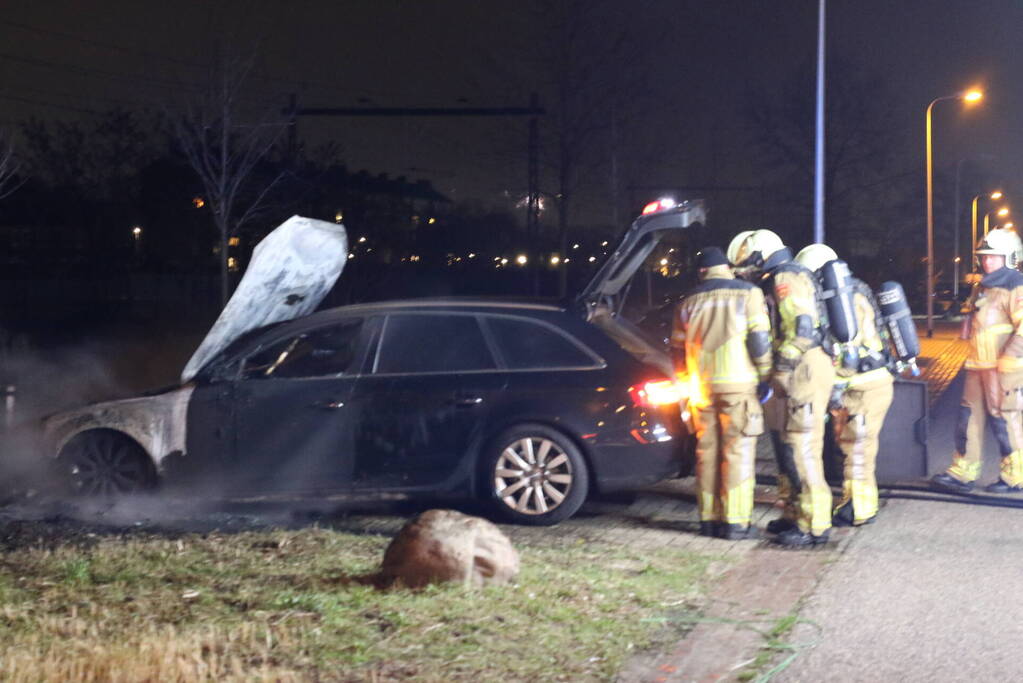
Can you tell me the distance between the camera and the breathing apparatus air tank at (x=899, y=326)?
8.19 metres

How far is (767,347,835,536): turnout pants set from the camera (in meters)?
7.45

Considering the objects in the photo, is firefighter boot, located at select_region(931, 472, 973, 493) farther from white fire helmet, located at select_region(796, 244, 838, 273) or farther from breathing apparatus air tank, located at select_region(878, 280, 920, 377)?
white fire helmet, located at select_region(796, 244, 838, 273)

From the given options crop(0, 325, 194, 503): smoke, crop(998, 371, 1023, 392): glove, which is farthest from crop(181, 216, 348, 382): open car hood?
crop(998, 371, 1023, 392): glove

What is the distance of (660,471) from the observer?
26.0ft

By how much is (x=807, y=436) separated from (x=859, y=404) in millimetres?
632

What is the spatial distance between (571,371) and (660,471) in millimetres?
844

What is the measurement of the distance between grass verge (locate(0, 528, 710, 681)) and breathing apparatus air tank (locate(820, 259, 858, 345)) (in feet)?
5.60

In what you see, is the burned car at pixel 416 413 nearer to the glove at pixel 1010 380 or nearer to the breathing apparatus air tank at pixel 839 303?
the breathing apparatus air tank at pixel 839 303

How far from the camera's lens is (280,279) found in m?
8.78

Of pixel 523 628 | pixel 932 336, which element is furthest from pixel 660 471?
pixel 932 336

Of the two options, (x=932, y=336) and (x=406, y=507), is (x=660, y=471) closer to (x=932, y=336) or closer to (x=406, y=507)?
(x=406, y=507)

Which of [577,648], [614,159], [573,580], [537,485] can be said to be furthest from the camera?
[614,159]

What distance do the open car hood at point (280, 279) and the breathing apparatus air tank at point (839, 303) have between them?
3.38 metres

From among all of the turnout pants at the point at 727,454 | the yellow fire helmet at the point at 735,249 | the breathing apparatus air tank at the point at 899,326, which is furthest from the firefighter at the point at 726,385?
the breathing apparatus air tank at the point at 899,326
